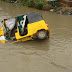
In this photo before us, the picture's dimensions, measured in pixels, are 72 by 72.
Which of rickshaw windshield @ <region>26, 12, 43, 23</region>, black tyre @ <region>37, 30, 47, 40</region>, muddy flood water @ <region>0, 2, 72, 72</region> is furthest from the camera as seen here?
rickshaw windshield @ <region>26, 12, 43, 23</region>

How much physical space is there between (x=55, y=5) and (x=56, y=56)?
605 inches

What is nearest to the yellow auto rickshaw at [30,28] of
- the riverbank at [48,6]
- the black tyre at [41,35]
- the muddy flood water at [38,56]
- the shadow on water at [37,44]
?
the black tyre at [41,35]

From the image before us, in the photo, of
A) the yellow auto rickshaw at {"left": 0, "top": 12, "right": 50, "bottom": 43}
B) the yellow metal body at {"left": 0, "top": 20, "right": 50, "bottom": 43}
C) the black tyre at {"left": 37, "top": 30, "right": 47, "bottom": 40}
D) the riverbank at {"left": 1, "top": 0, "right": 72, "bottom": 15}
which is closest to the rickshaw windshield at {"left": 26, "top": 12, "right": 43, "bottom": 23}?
the yellow auto rickshaw at {"left": 0, "top": 12, "right": 50, "bottom": 43}

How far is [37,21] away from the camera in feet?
26.1

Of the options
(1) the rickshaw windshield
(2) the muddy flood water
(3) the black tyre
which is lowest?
(2) the muddy flood water

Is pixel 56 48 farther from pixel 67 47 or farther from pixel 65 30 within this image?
pixel 65 30

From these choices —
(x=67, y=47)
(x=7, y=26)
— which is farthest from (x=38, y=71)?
(x=7, y=26)

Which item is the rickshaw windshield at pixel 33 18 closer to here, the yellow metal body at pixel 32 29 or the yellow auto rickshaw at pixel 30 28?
the yellow auto rickshaw at pixel 30 28

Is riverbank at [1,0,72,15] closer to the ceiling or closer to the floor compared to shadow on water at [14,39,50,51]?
closer to the ceiling

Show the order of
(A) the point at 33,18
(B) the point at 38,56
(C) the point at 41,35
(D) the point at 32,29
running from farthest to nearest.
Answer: (A) the point at 33,18, (C) the point at 41,35, (D) the point at 32,29, (B) the point at 38,56

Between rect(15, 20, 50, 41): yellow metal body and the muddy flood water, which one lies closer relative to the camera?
the muddy flood water

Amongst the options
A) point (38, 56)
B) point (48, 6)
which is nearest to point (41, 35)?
point (38, 56)

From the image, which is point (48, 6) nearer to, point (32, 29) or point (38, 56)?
point (32, 29)

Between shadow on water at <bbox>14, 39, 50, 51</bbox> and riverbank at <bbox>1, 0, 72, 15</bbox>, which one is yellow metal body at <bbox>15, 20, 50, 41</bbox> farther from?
riverbank at <bbox>1, 0, 72, 15</bbox>
